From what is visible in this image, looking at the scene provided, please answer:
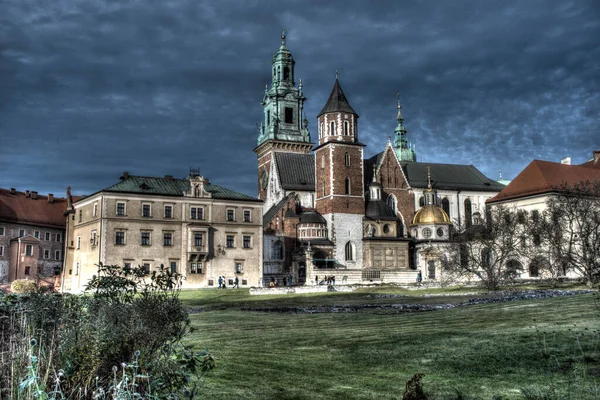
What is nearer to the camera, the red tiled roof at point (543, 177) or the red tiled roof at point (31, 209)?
the red tiled roof at point (543, 177)

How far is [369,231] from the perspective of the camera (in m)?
72.8

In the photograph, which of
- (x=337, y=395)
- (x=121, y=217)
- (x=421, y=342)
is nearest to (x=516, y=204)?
(x=121, y=217)

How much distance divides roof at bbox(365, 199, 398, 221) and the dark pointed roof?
10.6m

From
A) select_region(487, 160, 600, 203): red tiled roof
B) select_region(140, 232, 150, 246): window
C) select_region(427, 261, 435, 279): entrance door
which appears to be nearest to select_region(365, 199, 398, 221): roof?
select_region(427, 261, 435, 279): entrance door

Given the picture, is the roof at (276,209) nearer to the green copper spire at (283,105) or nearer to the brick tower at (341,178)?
the brick tower at (341,178)

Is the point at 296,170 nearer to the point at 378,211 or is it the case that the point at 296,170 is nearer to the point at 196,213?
the point at 378,211

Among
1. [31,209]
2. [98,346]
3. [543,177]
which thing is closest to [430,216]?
[543,177]

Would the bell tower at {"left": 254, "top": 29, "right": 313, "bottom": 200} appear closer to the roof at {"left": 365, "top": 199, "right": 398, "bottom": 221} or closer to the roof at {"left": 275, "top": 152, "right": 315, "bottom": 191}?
the roof at {"left": 275, "top": 152, "right": 315, "bottom": 191}

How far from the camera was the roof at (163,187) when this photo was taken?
2373 inches

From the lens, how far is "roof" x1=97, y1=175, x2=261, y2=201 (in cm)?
6028

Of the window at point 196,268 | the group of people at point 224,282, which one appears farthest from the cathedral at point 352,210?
the window at point 196,268

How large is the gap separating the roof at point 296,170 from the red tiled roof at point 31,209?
2683 centimetres

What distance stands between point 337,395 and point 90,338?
A: 157 inches

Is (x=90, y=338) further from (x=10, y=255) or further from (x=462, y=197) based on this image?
(x=462, y=197)
